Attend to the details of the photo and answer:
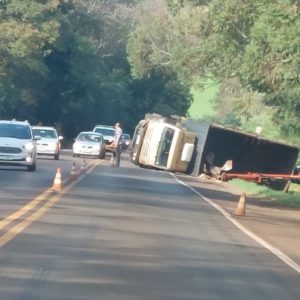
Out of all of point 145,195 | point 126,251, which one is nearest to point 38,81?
point 145,195

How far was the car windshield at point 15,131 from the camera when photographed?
43.2 m

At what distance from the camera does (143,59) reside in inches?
2798

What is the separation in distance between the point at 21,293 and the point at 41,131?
48067 millimetres

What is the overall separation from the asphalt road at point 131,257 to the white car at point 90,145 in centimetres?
3601

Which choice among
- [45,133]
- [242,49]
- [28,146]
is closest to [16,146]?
[28,146]

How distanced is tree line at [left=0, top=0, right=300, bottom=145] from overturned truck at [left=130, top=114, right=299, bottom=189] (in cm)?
146

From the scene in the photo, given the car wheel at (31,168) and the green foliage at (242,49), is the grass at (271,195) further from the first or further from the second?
the car wheel at (31,168)

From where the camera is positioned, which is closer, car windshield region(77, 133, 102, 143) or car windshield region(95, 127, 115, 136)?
car windshield region(77, 133, 102, 143)

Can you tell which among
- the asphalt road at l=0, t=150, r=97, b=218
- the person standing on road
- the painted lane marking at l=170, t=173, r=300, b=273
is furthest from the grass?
the asphalt road at l=0, t=150, r=97, b=218

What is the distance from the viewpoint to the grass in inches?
1487

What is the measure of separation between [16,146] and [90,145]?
23.0 metres

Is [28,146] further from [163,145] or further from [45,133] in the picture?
[45,133]

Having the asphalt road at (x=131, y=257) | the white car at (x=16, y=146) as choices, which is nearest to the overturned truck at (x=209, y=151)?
the white car at (x=16, y=146)

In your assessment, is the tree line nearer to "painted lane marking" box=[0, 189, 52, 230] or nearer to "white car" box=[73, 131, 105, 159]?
"white car" box=[73, 131, 105, 159]
